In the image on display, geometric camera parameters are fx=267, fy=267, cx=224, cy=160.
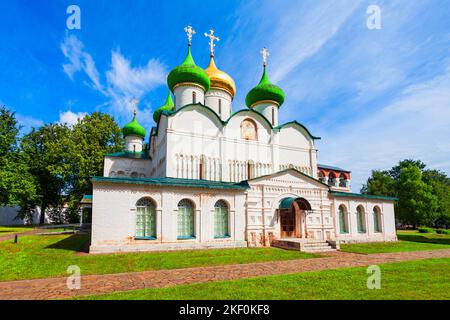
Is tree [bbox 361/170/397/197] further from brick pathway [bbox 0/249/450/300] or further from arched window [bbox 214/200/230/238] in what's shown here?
brick pathway [bbox 0/249/450/300]

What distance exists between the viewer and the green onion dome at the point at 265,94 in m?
23.6

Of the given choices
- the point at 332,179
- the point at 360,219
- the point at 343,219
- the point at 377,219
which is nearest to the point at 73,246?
the point at 343,219

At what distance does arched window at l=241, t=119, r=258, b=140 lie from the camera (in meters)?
20.4

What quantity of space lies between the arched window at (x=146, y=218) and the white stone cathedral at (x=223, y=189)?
0.05 m

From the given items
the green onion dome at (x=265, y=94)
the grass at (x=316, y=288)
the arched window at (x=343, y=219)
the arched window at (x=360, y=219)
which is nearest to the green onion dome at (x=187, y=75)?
the green onion dome at (x=265, y=94)

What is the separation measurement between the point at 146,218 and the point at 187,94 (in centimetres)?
1121

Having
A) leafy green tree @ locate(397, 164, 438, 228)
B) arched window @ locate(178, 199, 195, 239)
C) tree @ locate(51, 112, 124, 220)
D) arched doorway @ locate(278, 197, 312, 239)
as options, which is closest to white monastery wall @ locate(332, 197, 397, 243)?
arched doorway @ locate(278, 197, 312, 239)

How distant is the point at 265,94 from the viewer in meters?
23.6

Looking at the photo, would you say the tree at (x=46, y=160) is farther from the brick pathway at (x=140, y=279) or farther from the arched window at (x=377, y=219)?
the arched window at (x=377, y=219)

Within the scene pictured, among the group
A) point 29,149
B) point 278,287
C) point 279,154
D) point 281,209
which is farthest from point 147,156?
point 278,287

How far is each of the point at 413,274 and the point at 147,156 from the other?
2280 centimetres

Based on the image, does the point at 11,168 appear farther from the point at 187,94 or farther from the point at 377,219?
the point at 377,219

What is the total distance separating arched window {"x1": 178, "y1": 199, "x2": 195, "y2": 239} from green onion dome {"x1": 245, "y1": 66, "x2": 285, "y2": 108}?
13058 millimetres

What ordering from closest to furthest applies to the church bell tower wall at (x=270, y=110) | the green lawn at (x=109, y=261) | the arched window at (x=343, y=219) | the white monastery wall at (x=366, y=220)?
the green lawn at (x=109, y=261) → the white monastery wall at (x=366, y=220) → the arched window at (x=343, y=219) → the church bell tower wall at (x=270, y=110)
